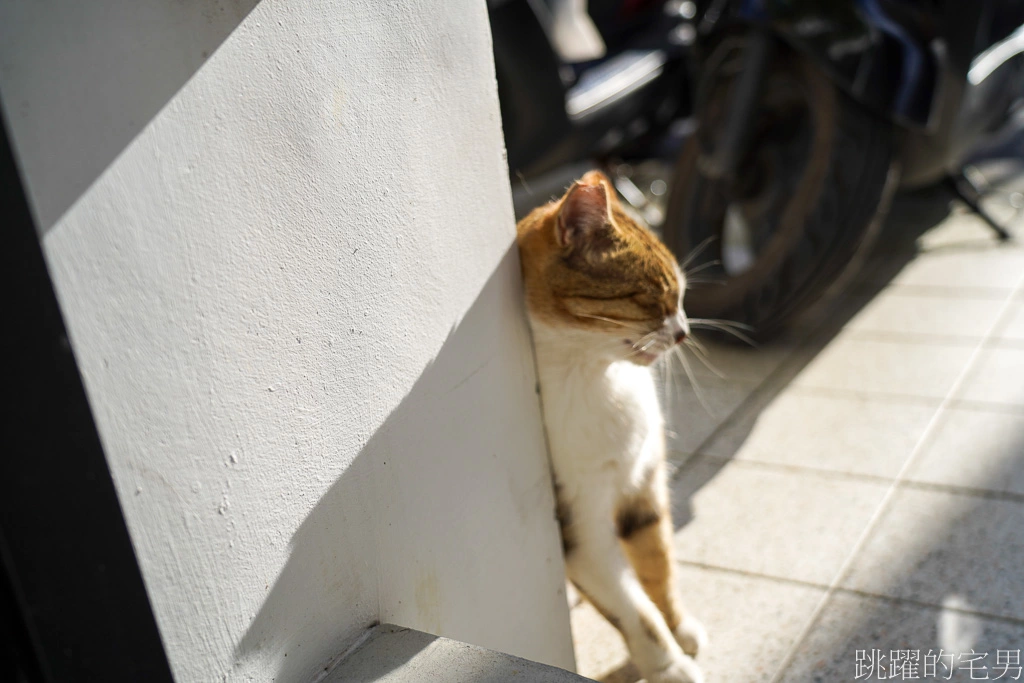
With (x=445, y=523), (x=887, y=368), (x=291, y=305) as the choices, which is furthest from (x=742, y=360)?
(x=291, y=305)

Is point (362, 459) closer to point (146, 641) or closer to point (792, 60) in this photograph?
point (146, 641)

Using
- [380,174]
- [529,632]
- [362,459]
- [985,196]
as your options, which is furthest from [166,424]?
[985,196]

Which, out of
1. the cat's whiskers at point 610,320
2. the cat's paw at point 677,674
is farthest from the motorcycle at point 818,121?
the cat's paw at point 677,674

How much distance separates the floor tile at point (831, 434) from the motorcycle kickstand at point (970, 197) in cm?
135

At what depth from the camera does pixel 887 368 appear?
2.61m

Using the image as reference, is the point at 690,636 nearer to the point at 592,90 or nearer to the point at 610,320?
the point at 610,320

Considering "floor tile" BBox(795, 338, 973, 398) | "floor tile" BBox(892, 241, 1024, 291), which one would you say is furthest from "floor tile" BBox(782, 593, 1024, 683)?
"floor tile" BBox(892, 241, 1024, 291)

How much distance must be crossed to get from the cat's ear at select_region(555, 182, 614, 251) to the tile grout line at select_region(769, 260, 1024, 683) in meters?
0.83

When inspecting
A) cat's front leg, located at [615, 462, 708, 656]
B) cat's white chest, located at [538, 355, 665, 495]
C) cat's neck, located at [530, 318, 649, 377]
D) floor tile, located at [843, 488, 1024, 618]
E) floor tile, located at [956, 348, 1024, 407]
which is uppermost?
cat's neck, located at [530, 318, 649, 377]

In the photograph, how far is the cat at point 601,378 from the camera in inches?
56.3

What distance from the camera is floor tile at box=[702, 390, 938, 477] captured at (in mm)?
2164

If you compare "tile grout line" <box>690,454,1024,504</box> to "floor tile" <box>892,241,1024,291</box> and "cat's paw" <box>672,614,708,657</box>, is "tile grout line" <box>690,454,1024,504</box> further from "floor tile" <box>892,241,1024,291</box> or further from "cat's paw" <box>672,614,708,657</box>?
"floor tile" <box>892,241,1024,291</box>

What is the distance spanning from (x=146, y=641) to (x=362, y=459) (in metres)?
0.34

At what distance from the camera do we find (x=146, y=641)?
0.83m
